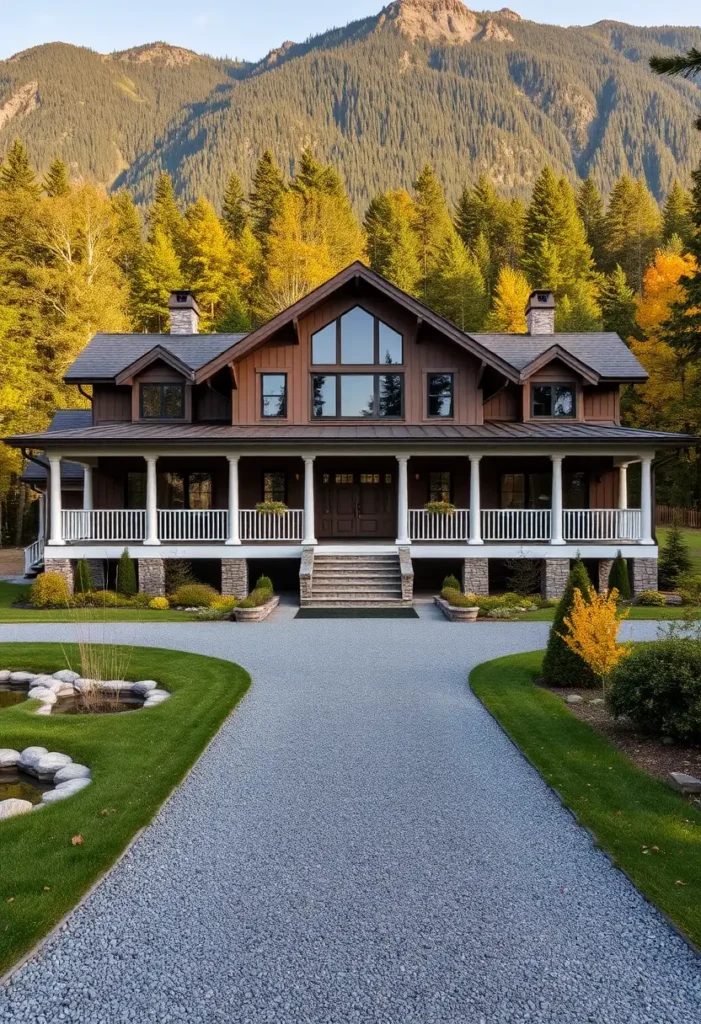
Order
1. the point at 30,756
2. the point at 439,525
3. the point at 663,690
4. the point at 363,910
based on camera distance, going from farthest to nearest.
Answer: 1. the point at 439,525
2. the point at 663,690
3. the point at 30,756
4. the point at 363,910

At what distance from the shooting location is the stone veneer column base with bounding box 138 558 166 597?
19219 mm

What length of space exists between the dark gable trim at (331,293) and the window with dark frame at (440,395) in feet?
4.69

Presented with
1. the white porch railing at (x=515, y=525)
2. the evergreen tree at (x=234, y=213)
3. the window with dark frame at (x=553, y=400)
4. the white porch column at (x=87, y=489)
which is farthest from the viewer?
the evergreen tree at (x=234, y=213)

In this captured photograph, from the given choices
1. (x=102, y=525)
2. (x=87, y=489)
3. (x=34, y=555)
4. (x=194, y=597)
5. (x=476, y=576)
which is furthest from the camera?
(x=34, y=555)

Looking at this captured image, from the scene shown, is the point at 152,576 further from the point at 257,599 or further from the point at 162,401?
the point at 162,401

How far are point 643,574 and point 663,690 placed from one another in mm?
13142

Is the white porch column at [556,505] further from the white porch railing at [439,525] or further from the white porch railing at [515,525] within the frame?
the white porch railing at [439,525]

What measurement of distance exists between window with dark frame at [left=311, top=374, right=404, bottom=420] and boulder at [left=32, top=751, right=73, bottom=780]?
Result: 15938mm

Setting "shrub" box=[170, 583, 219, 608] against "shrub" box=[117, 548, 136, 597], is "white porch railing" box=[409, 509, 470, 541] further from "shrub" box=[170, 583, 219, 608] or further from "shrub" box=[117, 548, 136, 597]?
"shrub" box=[117, 548, 136, 597]

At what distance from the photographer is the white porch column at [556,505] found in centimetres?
1960

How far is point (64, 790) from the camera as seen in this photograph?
607 cm

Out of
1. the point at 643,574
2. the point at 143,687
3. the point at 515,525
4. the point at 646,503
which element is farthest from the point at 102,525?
the point at 646,503

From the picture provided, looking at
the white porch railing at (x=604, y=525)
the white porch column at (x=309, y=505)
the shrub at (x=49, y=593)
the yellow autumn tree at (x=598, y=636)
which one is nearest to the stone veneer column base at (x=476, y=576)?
the white porch railing at (x=604, y=525)

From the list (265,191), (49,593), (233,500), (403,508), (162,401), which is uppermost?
(265,191)
